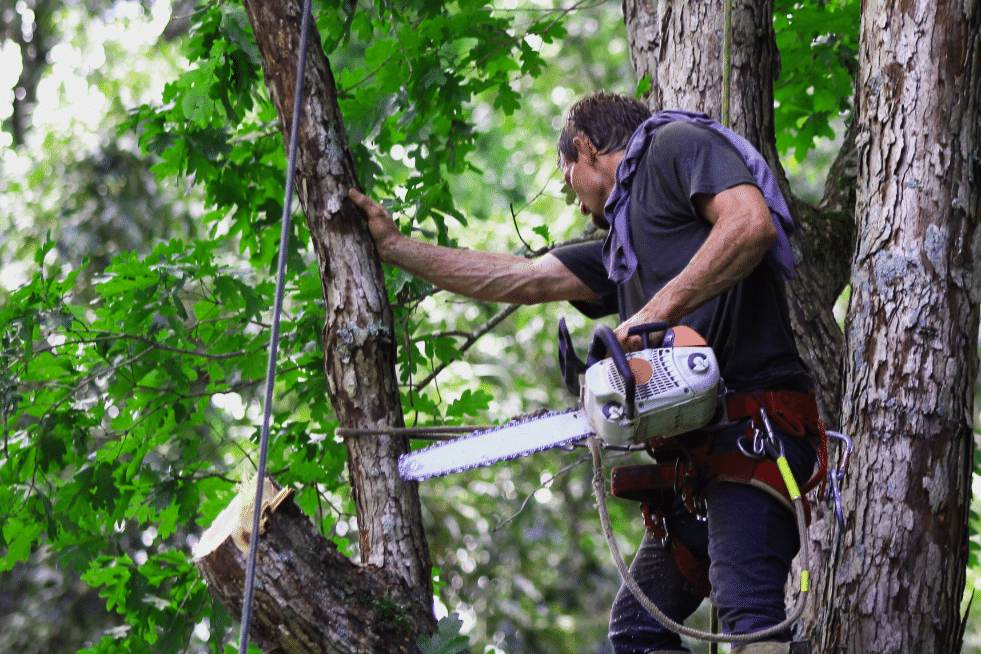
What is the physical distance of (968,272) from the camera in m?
3.21

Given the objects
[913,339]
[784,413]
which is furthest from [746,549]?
[913,339]

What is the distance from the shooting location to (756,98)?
404cm

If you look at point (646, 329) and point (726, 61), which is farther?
point (726, 61)

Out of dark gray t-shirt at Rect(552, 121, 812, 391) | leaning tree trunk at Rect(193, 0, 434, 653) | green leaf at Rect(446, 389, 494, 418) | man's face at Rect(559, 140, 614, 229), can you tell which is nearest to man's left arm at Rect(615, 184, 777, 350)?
dark gray t-shirt at Rect(552, 121, 812, 391)

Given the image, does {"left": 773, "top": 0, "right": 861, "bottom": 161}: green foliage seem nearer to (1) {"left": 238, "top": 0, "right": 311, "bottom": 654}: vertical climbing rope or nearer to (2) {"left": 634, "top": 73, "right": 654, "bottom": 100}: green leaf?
(2) {"left": 634, "top": 73, "right": 654, "bottom": 100}: green leaf

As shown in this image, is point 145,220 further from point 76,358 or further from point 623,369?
point 623,369

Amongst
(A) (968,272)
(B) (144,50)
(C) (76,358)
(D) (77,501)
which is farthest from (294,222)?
(B) (144,50)

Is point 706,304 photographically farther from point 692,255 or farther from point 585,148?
point 585,148

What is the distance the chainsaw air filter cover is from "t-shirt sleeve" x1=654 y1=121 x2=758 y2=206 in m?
0.46

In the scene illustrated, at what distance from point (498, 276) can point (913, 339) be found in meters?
1.31

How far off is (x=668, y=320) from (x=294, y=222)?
7.78 feet

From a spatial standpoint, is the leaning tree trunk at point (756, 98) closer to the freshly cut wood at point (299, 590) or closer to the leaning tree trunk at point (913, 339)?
the leaning tree trunk at point (913, 339)

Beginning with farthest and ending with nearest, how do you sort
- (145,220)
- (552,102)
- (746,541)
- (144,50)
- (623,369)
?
(552,102)
(144,50)
(145,220)
(746,541)
(623,369)

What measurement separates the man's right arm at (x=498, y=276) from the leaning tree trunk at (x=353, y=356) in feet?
1.30
